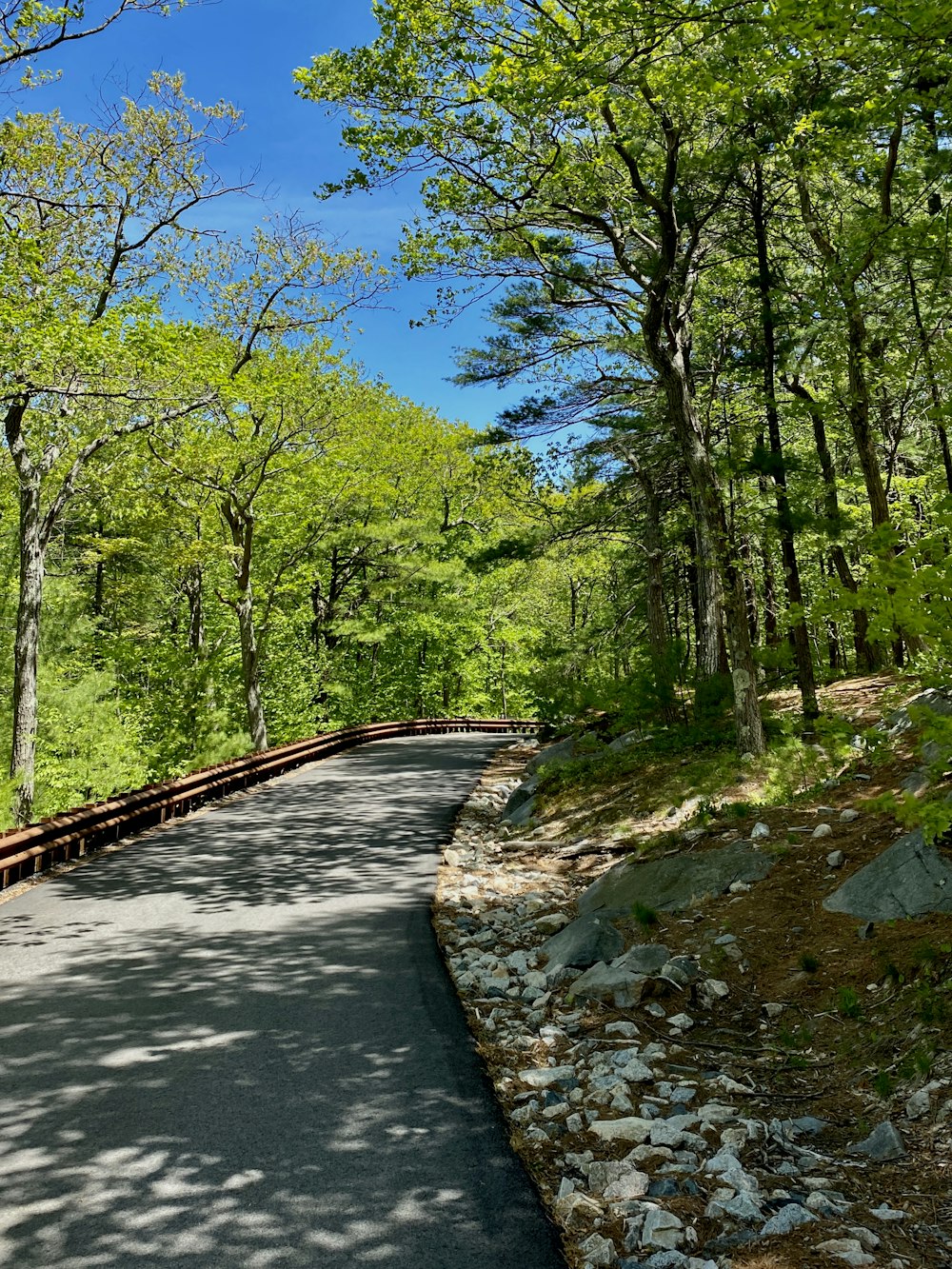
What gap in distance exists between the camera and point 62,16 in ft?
33.2

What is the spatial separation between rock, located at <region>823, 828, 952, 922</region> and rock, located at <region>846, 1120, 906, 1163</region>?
168 centimetres

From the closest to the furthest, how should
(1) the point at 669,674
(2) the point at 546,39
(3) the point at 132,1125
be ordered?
(3) the point at 132,1125 → (2) the point at 546,39 → (1) the point at 669,674

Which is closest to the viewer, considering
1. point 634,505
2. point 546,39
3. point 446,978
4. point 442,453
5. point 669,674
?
point 446,978

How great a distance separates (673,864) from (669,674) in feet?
17.6

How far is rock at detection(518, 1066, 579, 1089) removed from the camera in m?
4.35

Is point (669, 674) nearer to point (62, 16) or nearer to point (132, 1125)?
point (132, 1125)

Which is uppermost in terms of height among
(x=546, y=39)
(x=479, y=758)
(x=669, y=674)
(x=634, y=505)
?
(x=546, y=39)

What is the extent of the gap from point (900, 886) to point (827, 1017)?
1.09m

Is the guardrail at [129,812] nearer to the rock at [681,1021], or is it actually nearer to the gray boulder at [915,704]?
the rock at [681,1021]

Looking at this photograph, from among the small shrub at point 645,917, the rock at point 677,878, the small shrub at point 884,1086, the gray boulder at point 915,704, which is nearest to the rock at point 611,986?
the small shrub at point 645,917

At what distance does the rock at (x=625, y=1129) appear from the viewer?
12.4 feet

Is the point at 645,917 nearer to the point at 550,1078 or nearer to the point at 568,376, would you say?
the point at 550,1078

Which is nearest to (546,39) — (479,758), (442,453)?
(479,758)

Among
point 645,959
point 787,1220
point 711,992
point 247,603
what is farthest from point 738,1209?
point 247,603
